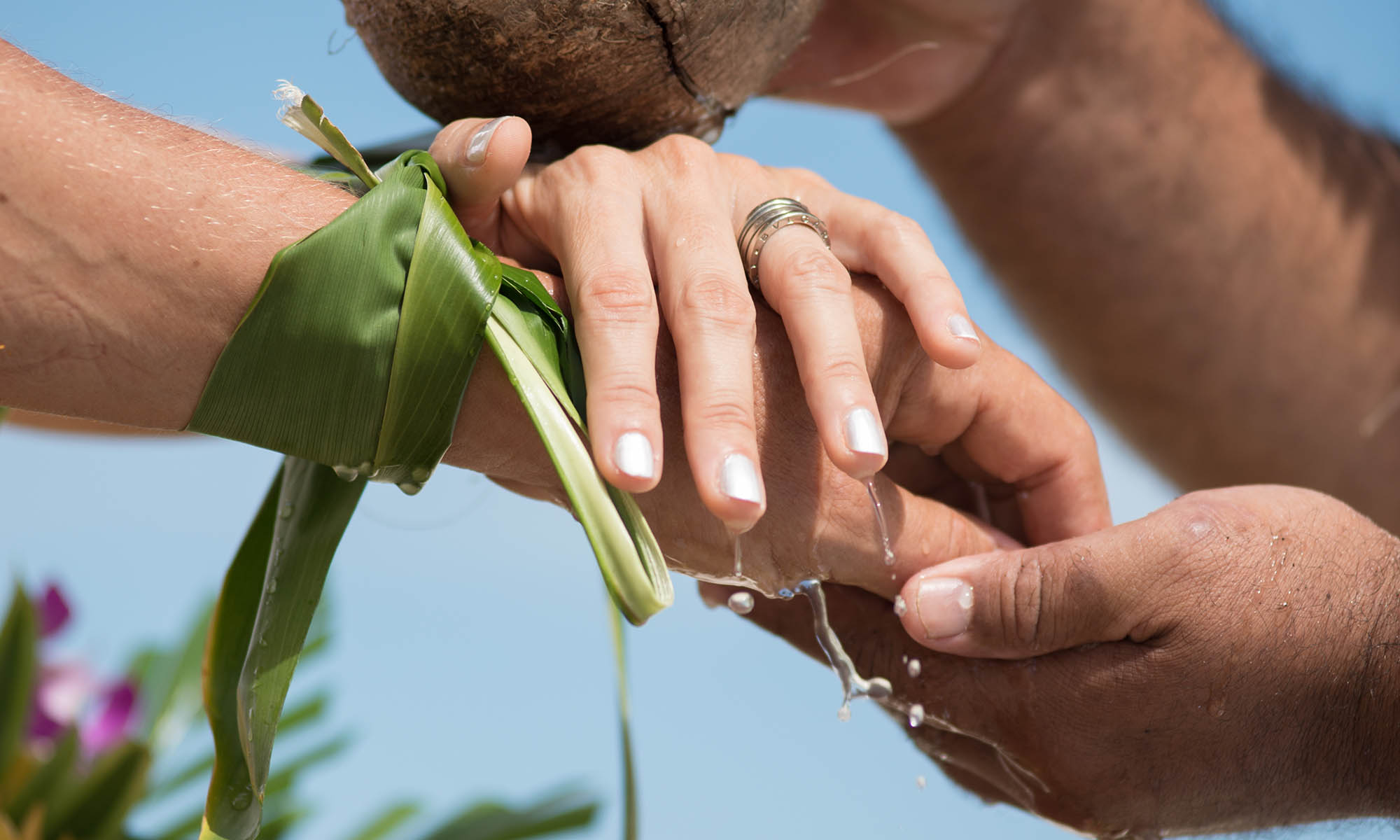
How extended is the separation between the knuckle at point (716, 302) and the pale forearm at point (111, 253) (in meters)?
0.28

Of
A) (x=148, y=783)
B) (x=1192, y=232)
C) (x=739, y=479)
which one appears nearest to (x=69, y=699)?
(x=148, y=783)

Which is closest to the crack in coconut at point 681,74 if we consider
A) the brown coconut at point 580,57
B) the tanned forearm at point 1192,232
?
the brown coconut at point 580,57

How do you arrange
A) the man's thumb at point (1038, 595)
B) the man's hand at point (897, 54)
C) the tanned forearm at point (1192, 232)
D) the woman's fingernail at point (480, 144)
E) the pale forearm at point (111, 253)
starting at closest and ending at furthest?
Answer: 1. the pale forearm at point (111, 253)
2. the woman's fingernail at point (480, 144)
3. the man's thumb at point (1038, 595)
4. the man's hand at point (897, 54)
5. the tanned forearm at point (1192, 232)

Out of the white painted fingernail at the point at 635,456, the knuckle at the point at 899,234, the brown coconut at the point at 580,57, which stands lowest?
the knuckle at the point at 899,234

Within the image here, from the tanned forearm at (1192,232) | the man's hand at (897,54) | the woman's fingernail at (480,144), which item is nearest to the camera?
the woman's fingernail at (480,144)

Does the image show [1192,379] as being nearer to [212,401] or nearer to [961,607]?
[961,607]

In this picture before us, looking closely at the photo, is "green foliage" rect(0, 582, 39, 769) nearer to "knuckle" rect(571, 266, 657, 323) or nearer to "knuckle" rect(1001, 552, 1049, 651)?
"knuckle" rect(571, 266, 657, 323)

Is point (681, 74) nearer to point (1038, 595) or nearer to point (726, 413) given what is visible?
point (726, 413)

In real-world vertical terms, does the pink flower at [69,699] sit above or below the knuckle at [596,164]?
below

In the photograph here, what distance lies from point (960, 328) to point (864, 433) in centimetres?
15

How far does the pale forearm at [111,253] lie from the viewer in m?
0.63

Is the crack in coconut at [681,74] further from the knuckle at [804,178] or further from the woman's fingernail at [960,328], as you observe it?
the woman's fingernail at [960,328]

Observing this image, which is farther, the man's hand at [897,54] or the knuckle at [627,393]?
the man's hand at [897,54]

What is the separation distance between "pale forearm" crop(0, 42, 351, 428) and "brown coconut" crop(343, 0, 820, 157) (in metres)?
0.20
